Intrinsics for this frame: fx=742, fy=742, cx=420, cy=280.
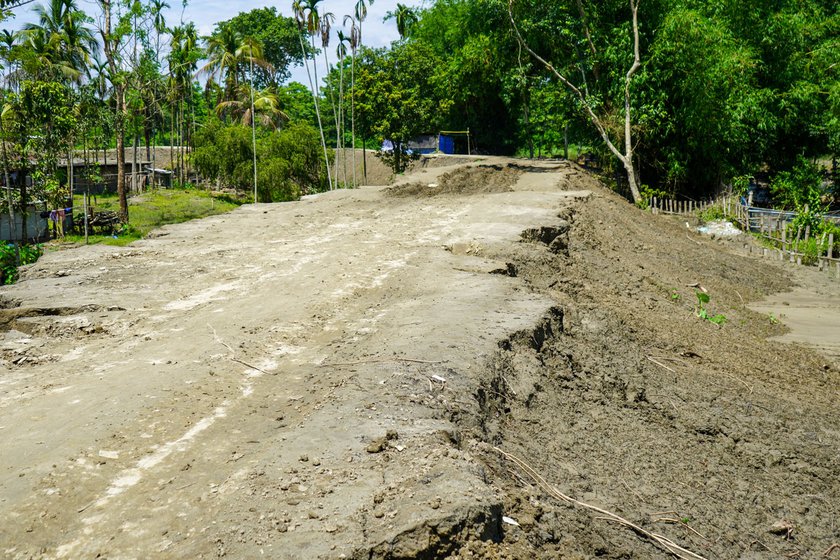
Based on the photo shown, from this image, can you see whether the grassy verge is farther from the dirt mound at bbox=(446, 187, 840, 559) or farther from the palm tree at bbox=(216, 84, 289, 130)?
the dirt mound at bbox=(446, 187, 840, 559)

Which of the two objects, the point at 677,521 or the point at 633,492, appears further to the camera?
the point at 633,492

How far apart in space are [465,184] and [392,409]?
14355mm

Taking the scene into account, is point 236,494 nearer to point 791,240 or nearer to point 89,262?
point 89,262

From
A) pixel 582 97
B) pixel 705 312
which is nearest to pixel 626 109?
pixel 582 97

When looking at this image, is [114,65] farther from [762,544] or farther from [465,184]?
[762,544]

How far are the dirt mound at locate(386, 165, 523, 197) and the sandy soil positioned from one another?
6.44m

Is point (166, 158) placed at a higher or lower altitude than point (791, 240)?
higher

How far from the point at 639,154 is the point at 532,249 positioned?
14005 millimetres

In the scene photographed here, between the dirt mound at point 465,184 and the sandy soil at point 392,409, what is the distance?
6445 mm

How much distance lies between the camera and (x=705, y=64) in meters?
20.4

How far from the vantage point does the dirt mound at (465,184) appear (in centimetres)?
1816

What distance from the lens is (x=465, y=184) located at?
62.0 ft

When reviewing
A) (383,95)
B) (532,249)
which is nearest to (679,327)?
(532,249)

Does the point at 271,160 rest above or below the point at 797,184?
above
